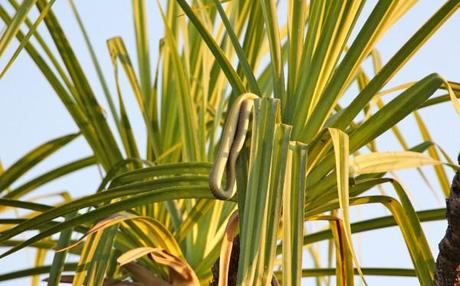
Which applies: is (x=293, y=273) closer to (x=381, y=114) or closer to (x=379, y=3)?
(x=381, y=114)

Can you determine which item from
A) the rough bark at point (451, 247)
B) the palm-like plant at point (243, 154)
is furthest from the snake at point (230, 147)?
the rough bark at point (451, 247)

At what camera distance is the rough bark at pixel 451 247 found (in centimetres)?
101

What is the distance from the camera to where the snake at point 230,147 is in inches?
37.4

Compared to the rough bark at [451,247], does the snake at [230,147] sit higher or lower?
higher

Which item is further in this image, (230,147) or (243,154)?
(243,154)

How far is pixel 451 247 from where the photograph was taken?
3.43ft

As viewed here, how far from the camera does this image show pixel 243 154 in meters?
1.20

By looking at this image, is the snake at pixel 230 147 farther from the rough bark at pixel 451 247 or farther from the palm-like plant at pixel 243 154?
the rough bark at pixel 451 247

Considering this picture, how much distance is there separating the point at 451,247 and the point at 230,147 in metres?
0.25

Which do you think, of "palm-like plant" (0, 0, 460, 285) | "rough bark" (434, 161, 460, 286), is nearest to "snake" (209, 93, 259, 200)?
"palm-like plant" (0, 0, 460, 285)

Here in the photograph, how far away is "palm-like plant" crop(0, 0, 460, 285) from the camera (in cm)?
107

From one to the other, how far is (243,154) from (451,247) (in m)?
0.28

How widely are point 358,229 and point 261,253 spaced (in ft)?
1.70

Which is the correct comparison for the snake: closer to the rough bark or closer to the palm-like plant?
the palm-like plant
